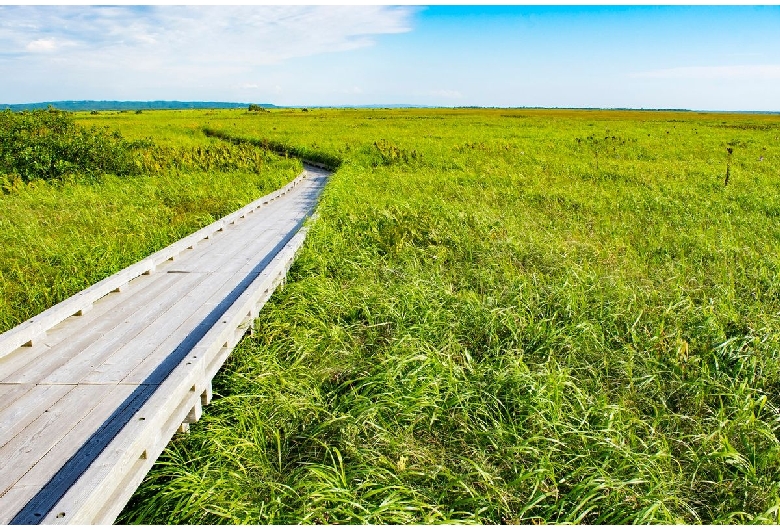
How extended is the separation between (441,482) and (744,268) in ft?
20.7

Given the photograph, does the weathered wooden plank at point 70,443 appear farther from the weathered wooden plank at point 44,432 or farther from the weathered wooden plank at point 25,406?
the weathered wooden plank at point 25,406

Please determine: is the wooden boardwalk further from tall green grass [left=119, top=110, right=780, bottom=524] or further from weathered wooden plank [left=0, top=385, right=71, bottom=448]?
tall green grass [left=119, top=110, right=780, bottom=524]

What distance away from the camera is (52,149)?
16.0 meters

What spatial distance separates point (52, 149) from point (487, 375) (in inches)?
660

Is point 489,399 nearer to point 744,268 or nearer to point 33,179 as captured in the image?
point 744,268

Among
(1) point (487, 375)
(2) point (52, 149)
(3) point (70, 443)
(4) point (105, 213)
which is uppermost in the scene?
(2) point (52, 149)

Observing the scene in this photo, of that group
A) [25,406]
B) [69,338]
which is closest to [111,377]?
[25,406]

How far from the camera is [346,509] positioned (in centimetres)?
296

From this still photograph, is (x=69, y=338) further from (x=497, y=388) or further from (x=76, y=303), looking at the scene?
(x=497, y=388)

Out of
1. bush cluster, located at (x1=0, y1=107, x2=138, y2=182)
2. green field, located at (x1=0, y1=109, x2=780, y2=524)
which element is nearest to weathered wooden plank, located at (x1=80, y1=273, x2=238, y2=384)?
green field, located at (x1=0, y1=109, x2=780, y2=524)

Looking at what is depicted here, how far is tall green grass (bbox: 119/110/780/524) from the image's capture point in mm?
3123

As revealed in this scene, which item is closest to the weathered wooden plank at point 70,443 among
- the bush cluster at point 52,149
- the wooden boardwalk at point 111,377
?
the wooden boardwalk at point 111,377

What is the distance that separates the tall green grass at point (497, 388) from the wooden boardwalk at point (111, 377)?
35cm

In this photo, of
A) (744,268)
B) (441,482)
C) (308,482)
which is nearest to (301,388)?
(308,482)
